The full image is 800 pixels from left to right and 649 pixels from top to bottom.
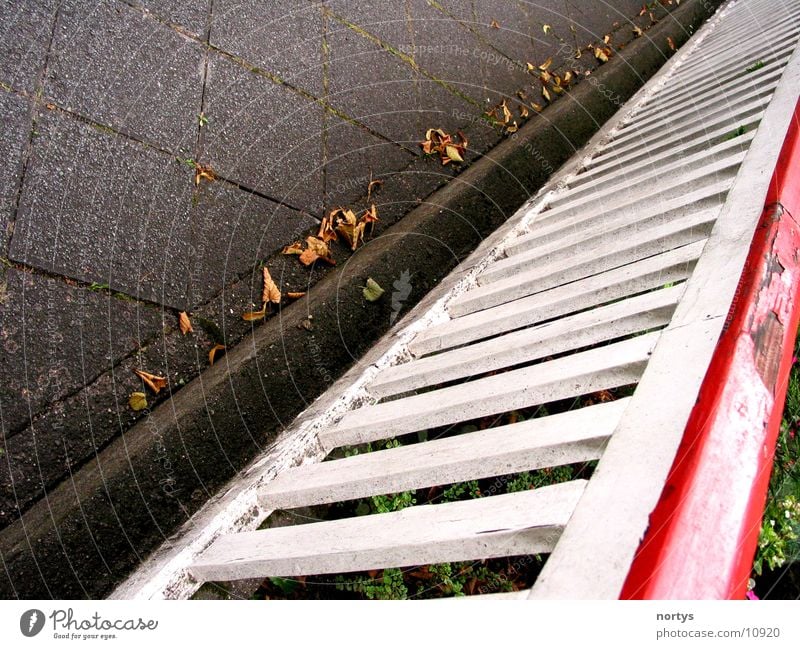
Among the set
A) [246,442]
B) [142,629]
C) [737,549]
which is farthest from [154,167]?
[737,549]

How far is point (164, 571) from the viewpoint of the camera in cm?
130

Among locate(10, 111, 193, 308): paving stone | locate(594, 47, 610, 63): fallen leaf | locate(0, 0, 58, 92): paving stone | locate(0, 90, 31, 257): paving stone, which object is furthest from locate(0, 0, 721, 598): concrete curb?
locate(594, 47, 610, 63): fallen leaf

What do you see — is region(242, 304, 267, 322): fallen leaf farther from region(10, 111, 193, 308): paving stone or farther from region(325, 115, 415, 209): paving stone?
region(325, 115, 415, 209): paving stone

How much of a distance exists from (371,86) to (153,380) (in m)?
1.74

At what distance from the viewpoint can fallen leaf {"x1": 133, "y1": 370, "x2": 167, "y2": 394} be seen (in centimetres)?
170

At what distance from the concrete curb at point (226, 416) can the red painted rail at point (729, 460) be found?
1314mm

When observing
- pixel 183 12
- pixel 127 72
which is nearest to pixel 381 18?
pixel 183 12

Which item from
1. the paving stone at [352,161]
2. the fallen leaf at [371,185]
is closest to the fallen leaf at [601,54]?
the paving stone at [352,161]

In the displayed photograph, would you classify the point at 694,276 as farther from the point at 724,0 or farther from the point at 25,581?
the point at 724,0

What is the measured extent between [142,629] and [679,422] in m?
0.96

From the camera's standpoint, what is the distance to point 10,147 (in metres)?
1.63

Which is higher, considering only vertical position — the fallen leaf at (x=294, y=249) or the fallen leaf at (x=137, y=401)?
the fallen leaf at (x=294, y=249)

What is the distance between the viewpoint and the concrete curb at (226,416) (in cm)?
145

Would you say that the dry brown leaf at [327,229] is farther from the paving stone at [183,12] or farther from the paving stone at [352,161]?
the paving stone at [183,12]
